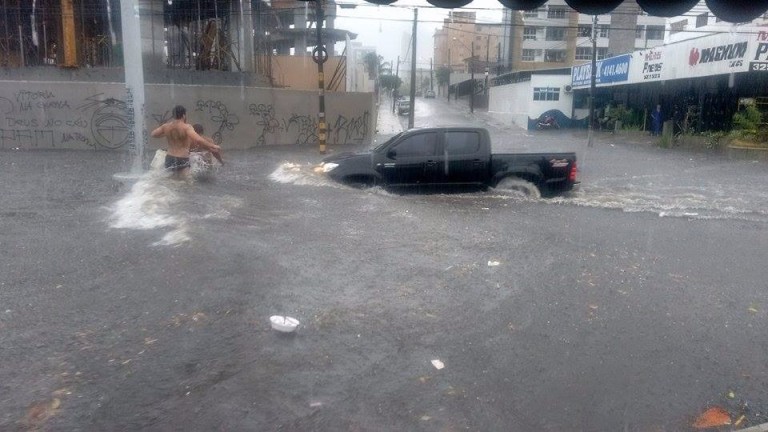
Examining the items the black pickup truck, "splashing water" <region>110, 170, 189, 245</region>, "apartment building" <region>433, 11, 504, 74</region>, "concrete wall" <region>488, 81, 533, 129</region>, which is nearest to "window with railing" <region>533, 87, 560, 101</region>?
"concrete wall" <region>488, 81, 533, 129</region>

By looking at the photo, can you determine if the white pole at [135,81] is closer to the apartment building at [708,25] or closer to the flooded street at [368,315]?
the flooded street at [368,315]

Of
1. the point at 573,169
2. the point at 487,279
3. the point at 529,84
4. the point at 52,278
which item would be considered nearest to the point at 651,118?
the point at 529,84

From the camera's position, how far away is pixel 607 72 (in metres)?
40.0

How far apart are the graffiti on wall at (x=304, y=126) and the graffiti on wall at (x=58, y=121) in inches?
168

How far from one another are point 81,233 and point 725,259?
808 cm

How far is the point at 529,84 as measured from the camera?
46.6m

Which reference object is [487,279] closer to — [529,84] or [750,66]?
[750,66]

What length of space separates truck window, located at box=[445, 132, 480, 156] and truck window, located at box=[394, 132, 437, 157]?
0.26m

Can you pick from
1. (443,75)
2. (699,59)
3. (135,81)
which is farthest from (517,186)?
(443,75)

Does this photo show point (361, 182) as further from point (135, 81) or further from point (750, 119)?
point (750, 119)

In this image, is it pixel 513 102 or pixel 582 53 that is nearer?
pixel 513 102

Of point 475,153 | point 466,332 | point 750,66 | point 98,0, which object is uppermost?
point 98,0

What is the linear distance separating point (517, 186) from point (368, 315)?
275 inches

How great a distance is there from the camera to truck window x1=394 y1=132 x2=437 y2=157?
12.2m
